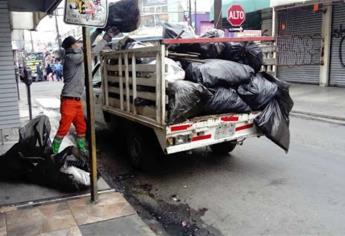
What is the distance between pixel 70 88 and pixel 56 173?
1488 millimetres

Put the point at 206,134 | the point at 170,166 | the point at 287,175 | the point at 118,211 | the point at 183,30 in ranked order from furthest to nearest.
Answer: the point at 183,30 < the point at 170,166 < the point at 287,175 < the point at 206,134 < the point at 118,211

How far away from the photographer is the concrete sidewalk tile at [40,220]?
380cm

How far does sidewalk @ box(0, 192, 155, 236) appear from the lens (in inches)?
148

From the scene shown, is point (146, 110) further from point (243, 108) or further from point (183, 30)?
point (183, 30)

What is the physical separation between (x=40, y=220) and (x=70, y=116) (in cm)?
216

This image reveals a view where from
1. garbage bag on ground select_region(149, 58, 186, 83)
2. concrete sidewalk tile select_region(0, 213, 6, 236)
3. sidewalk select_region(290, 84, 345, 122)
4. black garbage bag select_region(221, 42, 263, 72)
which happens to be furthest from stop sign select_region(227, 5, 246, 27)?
concrete sidewalk tile select_region(0, 213, 6, 236)

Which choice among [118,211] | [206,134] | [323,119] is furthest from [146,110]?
[323,119]

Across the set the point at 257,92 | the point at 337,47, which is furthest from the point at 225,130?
the point at 337,47

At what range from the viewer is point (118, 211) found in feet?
13.8

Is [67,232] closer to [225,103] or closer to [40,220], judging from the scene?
[40,220]

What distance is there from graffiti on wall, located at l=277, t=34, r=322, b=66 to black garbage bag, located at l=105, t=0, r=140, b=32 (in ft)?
37.9

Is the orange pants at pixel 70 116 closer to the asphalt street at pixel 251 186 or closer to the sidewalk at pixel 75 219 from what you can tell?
the asphalt street at pixel 251 186

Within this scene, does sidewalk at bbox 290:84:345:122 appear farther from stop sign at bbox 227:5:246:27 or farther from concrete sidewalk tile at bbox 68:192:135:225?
concrete sidewalk tile at bbox 68:192:135:225

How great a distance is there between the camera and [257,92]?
5.46m
